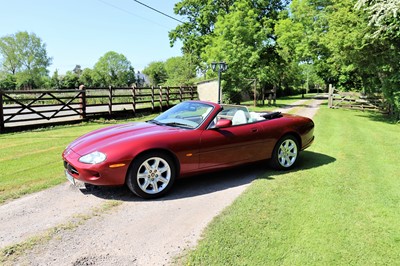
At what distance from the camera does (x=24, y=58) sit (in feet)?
253

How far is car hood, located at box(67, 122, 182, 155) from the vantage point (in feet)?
13.7

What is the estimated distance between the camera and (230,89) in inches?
824

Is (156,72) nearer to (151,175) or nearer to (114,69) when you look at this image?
(114,69)

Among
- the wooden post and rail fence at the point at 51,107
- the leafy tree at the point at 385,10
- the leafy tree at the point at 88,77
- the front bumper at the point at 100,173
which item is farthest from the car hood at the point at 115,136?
the leafy tree at the point at 88,77

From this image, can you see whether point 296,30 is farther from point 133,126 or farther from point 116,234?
point 116,234

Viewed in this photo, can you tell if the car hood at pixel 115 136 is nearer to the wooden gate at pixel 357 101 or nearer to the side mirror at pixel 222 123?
the side mirror at pixel 222 123

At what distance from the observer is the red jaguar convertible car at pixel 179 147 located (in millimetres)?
4020

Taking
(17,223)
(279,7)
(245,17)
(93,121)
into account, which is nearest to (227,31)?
(245,17)

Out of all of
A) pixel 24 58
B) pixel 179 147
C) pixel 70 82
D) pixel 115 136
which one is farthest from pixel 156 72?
pixel 179 147

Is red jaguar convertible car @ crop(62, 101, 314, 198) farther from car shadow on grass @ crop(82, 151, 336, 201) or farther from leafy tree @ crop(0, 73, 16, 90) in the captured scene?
leafy tree @ crop(0, 73, 16, 90)

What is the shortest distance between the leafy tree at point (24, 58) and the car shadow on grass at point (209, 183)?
Result: 3292 inches

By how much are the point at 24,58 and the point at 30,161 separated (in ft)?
275

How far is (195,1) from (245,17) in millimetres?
13092

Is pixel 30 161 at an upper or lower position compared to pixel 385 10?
lower
